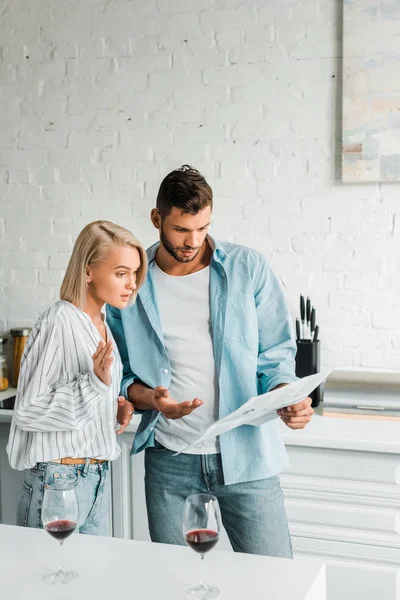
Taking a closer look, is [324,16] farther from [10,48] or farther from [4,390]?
[4,390]

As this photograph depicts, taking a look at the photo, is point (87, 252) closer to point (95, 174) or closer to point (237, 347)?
point (237, 347)

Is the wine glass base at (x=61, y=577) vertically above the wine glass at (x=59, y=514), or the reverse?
the wine glass at (x=59, y=514)

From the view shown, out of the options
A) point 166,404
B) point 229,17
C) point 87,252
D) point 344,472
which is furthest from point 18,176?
point 344,472

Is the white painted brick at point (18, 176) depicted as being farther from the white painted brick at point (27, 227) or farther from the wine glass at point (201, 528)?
the wine glass at point (201, 528)

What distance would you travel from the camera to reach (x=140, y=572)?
56.7 inches

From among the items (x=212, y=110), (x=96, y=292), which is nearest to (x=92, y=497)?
(x=96, y=292)

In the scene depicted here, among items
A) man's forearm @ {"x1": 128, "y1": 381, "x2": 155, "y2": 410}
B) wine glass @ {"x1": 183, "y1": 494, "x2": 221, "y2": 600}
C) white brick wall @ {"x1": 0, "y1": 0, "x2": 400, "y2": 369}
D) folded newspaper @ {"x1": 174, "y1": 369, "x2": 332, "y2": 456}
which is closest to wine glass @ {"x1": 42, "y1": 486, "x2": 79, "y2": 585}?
wine glass @ {"x1": 183, "y1": 494, "x2": 221, "y2": 600}

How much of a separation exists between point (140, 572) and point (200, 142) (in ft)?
6.78

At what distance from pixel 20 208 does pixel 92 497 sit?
1.81 meters

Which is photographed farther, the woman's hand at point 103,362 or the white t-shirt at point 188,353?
the white t-shirt at point 188,353

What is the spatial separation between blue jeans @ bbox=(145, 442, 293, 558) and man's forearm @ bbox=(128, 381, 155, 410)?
0.12 metres

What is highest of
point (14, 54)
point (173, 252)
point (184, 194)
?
point (14, 54)

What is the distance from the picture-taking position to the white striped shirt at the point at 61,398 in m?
1.85

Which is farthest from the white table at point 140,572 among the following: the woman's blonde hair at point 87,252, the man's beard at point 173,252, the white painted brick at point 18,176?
the white painted brick at point 18,176
